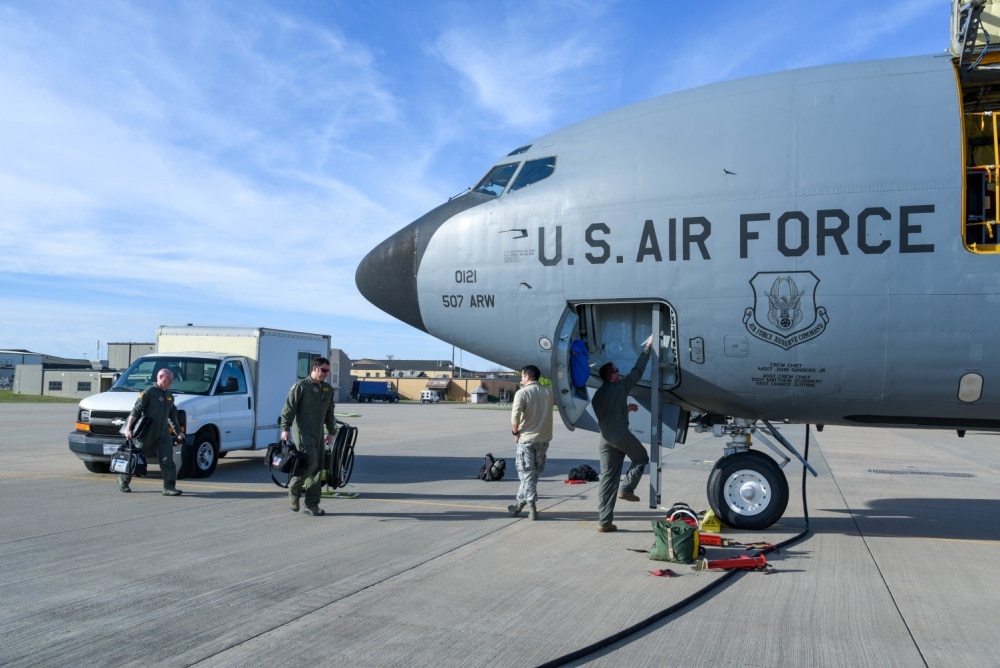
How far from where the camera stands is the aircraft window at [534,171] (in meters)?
8.84

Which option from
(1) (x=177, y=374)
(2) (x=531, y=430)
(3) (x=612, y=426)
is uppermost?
(1) (x=177, y=374)

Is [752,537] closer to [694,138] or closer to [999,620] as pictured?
[999,620]

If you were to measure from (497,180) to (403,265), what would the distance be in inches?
61.5

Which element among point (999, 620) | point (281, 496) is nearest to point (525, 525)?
point (281, 496)

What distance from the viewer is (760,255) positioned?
25.3 ft

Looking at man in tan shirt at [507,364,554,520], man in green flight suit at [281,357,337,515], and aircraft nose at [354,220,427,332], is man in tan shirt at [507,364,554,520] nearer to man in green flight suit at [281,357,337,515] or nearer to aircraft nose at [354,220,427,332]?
aircraft nose at [354,220,427,332]

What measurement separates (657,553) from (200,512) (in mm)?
5520

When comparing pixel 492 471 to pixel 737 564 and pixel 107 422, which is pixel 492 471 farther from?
pixel 737 564

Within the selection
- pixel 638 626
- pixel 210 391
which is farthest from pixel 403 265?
pixel 638 626

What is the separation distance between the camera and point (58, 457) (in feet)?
49.4

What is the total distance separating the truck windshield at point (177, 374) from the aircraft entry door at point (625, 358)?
279 inches

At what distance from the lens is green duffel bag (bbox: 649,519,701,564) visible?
6.86 metres

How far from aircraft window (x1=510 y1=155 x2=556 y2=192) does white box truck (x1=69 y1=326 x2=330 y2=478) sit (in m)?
6.57

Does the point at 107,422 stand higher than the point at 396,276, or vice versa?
the point at 396,276
